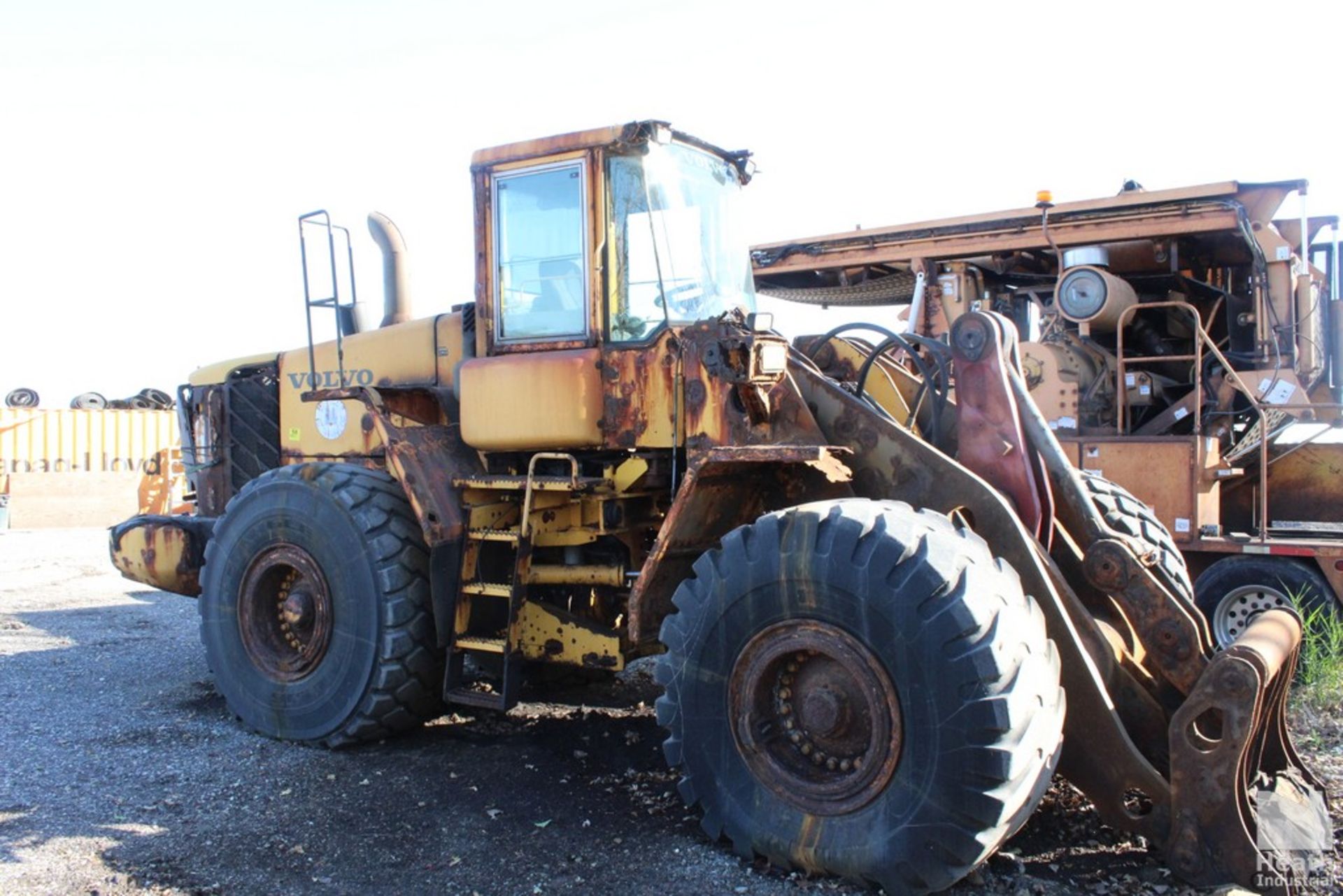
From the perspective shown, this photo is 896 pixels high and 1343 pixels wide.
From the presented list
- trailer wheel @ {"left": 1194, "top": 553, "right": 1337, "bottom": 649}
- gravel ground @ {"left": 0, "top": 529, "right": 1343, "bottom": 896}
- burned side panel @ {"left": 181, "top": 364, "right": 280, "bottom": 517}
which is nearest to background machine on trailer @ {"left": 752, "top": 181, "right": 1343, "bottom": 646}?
trailer wheel @ {"left": 1194, "top": 553, "right": 1337, "bottom": 649}

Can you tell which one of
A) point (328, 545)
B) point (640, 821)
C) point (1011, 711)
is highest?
point (328, 545)

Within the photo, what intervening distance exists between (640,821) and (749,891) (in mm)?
849

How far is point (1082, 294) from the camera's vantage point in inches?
388

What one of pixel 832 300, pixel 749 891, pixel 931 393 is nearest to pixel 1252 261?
pixel 832 300

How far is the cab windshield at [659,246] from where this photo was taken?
534 cm

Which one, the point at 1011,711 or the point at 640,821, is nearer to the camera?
the point at 1011,711

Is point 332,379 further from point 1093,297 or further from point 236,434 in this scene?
point 1093,297

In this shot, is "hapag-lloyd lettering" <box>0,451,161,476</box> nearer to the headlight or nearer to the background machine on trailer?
the background machine on trailer

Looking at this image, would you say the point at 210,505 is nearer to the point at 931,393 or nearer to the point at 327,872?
the point at 327,872

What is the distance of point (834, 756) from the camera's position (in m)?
4.11

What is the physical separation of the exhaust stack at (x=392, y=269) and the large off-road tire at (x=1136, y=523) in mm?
4247

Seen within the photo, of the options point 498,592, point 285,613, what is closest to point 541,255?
point 498,592

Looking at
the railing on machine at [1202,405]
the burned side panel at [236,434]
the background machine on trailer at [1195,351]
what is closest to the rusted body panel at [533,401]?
the burned side panel at [236,434]

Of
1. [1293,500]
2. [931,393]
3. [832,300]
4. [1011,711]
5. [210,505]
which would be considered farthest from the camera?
[832,300]
